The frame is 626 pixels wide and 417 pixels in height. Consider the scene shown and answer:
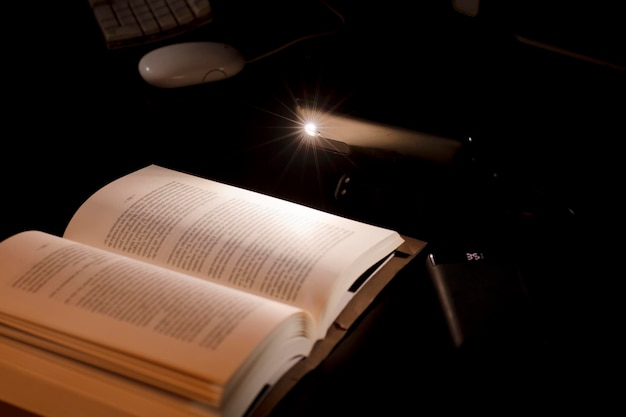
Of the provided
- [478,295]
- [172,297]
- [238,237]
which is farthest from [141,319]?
[478,295]

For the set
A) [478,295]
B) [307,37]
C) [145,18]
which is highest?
[145,18]

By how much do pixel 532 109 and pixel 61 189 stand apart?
637 mm

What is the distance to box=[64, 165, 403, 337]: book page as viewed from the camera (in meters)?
0.59

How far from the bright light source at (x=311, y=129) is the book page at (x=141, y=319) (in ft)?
0.92

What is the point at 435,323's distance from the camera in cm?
60

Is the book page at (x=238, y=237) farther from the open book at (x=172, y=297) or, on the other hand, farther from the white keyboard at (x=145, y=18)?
the white keyboard at (x=145, y=18)

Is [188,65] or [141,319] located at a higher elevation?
[188,65]

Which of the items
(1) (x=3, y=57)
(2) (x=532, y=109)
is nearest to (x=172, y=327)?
(2) (x=532, y=109)

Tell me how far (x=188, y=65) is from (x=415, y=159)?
0.36m

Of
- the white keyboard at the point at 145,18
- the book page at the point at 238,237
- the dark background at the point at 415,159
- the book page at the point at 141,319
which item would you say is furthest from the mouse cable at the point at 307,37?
the book page at the point at 141,319

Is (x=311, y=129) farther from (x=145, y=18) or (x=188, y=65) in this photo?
(x=145, y=18)

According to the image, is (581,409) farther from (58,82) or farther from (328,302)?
(58,82)

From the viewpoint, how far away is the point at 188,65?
2.87 feet

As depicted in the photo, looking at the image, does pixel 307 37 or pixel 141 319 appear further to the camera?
pixel 307 37
